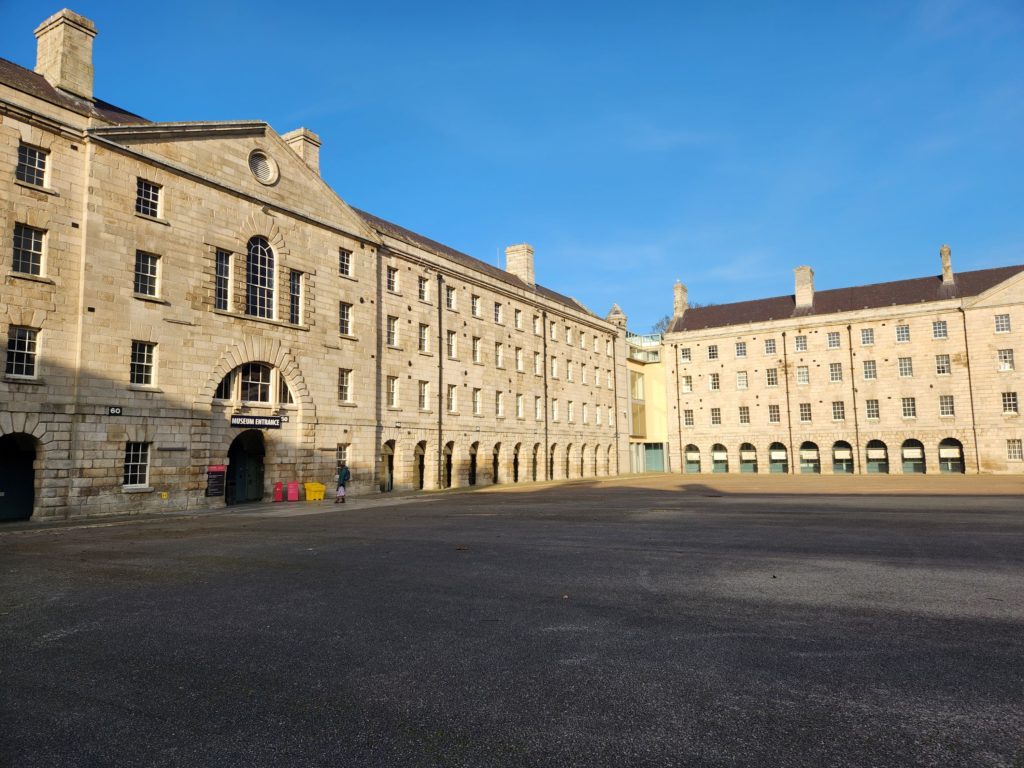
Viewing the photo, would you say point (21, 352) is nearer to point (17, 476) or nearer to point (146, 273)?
point (17, 476)

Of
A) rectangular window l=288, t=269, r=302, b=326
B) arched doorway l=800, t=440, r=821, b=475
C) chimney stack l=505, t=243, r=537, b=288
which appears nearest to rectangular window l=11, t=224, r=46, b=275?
rectangular window l=288, t=269, r=302, b=326

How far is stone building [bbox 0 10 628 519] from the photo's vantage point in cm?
2223

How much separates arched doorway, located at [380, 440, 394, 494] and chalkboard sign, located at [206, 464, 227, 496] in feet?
34.0

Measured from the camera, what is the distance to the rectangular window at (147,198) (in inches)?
994

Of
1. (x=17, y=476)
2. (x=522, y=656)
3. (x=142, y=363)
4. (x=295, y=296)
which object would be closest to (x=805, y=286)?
(x=295, y=296)

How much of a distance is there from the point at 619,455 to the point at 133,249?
46.2 m

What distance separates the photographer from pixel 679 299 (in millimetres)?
71562

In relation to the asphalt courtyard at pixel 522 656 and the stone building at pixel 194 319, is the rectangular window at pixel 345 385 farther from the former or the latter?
the asphalt courtyard at pixel 522 656

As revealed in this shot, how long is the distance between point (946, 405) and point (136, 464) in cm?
5785

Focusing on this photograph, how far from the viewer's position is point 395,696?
4.99 m

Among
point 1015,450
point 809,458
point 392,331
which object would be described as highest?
point 392,331

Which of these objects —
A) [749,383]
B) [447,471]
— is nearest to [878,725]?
[447,471]

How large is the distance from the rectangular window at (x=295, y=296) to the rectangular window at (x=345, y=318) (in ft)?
8.57

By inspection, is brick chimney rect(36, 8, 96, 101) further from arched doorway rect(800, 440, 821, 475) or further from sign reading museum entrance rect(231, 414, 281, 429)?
arched doorway rect(800, 440, 821, 475)
